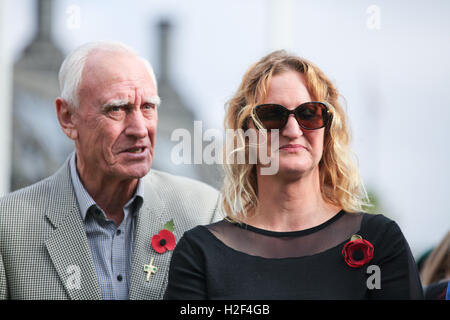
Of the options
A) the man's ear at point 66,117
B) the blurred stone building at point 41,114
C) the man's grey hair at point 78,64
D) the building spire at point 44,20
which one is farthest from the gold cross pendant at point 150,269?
the building spire at point 44,20

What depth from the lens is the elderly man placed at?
290 cm

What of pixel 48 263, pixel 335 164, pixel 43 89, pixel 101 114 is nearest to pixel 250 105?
pixel 335 164

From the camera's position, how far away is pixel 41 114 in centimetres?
609

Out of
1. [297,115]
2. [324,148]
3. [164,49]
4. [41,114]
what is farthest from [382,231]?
[164,49]

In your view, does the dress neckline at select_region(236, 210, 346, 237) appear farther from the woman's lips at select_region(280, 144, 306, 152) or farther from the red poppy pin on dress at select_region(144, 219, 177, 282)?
the red poppy pin on dress at select_region(144, 219, 177, 282)

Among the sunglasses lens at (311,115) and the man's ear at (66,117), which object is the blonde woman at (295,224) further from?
the man's ear at (66,117)

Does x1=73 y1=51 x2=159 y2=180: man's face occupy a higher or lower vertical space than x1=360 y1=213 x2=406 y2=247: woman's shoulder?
higher

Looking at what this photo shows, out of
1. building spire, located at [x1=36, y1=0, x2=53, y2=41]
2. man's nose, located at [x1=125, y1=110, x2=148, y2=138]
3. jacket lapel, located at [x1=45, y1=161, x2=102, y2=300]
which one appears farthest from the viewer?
building spire, located at [x1=36, y1=0, x2=53, y2=41]

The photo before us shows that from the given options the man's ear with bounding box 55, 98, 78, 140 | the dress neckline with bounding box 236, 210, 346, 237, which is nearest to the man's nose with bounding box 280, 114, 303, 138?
the dress neckline with bounding box 236, 210, 346, 237

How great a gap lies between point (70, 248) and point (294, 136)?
1.20 meters

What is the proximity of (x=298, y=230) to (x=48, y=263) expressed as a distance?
118 cm

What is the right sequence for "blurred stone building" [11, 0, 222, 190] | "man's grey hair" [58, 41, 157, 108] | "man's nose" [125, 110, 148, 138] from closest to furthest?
1. "man's nose" [125, 110, 148, 138]
2. "man's grey hair" [58, 41, 157, 108]
3. "blurred stone building" [11, 0, 222, 190]

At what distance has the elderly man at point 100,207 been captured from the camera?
290cm

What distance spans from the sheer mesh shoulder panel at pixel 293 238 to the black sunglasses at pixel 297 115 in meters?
0.39
